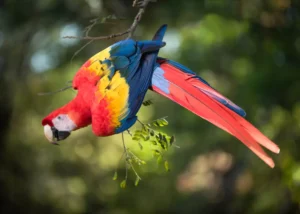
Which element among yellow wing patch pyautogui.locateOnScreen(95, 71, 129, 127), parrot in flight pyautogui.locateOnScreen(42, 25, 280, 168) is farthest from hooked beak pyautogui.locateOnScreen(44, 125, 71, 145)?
yellow wing patch pyautogui.locateOnScreen(95, 71, 129, 127)

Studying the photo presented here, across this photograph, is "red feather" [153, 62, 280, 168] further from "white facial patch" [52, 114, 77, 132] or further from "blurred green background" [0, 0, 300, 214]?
"blurred green background" [0, 0, 300, 214]

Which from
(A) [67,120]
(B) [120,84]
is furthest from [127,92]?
(A) [67,120]

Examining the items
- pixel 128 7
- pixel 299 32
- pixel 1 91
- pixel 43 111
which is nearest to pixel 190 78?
pixel 299 32

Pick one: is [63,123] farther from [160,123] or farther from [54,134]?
[160,123]

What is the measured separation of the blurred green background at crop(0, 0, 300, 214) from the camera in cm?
243

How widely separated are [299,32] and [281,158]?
0.64 m

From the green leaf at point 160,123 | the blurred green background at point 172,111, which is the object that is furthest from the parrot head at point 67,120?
the blurred green background at point 172,111

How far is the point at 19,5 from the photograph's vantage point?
2824 mm

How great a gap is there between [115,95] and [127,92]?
1.1 inches

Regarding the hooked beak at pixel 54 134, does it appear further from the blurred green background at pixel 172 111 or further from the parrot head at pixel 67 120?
the blurred green background at pixel 172 111

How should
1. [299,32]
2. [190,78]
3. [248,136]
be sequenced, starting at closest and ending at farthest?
[248,136] → [190,78] → [299,32]

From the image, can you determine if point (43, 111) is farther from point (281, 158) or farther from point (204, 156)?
point (281, 158)

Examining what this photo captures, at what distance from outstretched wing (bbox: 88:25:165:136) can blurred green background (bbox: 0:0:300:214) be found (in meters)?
0.78

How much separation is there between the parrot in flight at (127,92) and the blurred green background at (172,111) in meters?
0.79
